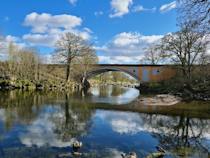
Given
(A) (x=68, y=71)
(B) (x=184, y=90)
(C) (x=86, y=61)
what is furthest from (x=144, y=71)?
(B) (x=184, y=90)

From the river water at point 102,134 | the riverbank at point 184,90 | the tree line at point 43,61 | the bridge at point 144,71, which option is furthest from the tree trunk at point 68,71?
the river water at point 102,134

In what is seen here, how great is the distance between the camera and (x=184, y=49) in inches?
1531

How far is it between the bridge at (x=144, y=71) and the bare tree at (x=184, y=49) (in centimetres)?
501

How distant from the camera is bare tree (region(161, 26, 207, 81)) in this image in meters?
37.7

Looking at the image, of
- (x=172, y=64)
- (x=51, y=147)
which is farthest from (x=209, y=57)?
(x=51, y=147)

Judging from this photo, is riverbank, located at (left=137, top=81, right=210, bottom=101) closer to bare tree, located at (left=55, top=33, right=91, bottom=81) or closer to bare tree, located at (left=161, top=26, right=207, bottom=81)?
bare tree, located at (left=161, top=26, right=207, bottom=81)

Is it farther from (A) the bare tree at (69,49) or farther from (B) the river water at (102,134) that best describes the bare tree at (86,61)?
(B) the river water at (102,134)

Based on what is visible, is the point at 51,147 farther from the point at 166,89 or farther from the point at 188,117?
the point at 166,89

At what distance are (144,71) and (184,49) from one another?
1534 cm

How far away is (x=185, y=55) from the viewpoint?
1519 inches

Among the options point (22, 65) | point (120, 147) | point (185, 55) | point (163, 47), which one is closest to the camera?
point (120, 147)

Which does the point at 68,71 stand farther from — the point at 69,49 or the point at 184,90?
the point at 184,90

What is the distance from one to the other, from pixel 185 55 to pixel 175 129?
85.2 ft

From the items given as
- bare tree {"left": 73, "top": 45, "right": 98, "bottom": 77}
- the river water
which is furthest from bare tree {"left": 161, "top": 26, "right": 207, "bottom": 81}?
the river water
